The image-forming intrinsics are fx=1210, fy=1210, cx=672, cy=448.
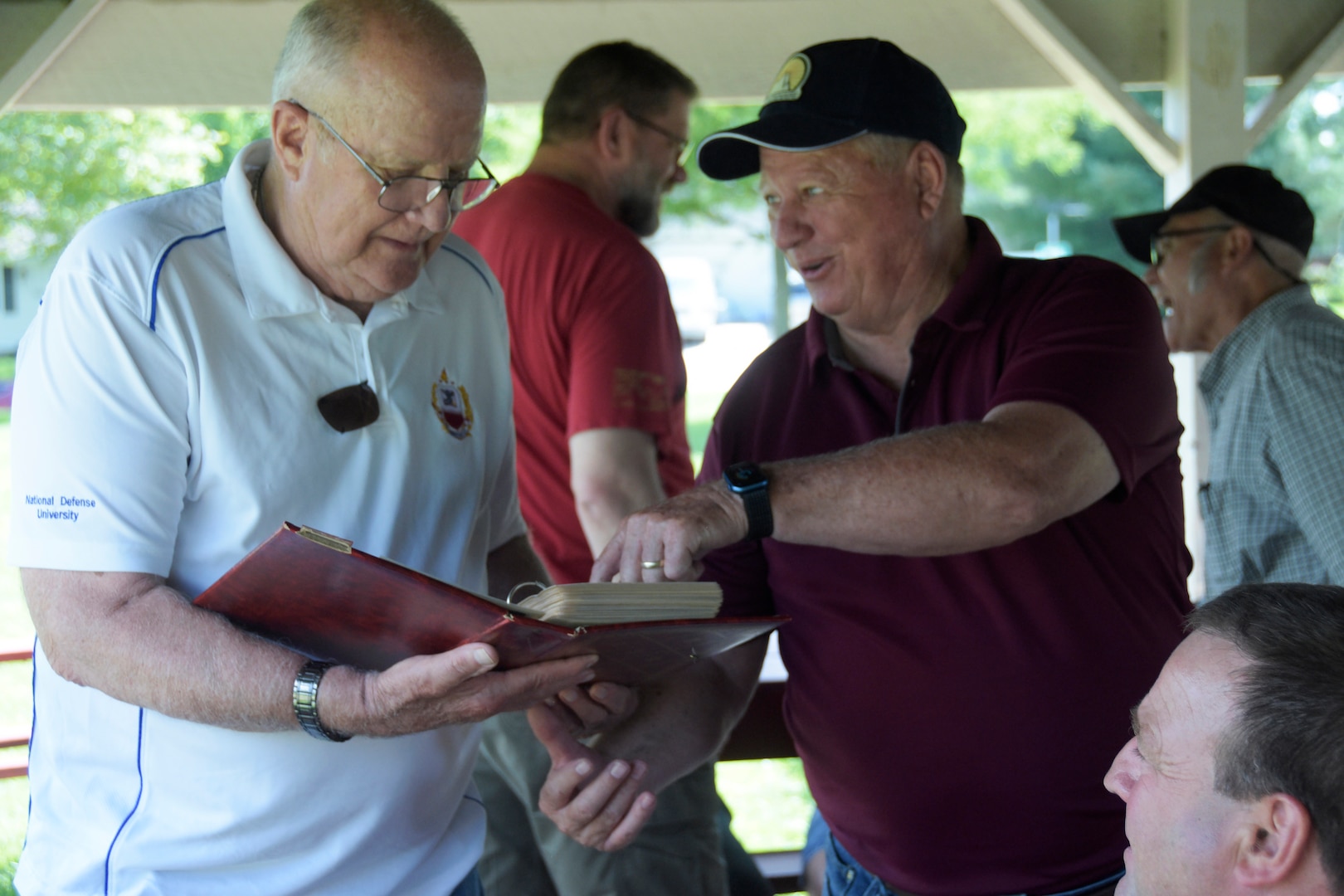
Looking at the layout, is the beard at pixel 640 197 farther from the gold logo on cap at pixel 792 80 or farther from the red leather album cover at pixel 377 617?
the red leather album cover at pixel 377 617

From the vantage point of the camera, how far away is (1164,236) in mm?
3764

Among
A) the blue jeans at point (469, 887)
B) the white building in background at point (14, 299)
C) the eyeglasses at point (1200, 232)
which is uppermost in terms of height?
the eyeglasses at point (1200, 232)

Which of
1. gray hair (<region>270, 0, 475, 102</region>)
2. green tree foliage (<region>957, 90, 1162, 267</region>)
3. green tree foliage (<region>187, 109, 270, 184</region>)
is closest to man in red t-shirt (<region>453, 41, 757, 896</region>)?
gray hair (<region>270, 0, 475, 102</region>)

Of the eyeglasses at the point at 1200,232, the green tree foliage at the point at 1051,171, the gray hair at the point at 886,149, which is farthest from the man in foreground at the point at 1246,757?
the green tree foliage at the point at 1051,171

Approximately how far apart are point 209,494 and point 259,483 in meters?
0.06

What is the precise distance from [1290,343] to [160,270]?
2.59m

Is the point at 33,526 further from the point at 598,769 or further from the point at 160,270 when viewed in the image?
the point at 598,769

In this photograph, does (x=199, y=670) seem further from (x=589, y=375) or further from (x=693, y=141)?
(x=693, y=141)

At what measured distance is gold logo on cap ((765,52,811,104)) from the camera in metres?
2.12

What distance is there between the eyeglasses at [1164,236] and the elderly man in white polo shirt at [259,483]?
8.42 feet

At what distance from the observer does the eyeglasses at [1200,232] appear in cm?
342

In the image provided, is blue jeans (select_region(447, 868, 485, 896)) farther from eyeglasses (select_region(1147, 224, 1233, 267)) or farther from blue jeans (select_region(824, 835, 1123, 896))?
eyeglasses (select_region(1147, 224, 1233, 267))

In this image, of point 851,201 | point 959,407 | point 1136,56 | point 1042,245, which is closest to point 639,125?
point 851,201

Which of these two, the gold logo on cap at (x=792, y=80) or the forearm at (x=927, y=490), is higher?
the gold logo on cap at (x=792, y=80)
